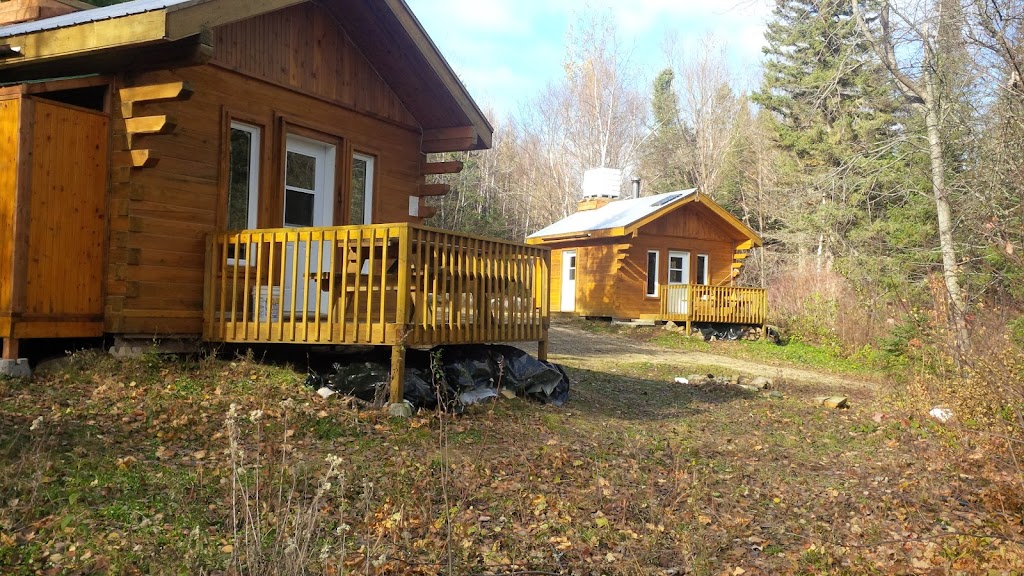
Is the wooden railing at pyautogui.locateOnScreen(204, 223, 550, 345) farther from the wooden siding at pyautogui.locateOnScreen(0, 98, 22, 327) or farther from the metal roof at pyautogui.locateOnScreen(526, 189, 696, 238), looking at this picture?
the metal roof at pyautogui.locateOnScreen(526, 189, 696, 238)

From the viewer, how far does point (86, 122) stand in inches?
349

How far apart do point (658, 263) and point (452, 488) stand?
874 inches

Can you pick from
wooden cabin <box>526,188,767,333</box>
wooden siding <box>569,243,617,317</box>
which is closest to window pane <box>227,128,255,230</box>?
wooden cabin <box>526,188,767,333</box>

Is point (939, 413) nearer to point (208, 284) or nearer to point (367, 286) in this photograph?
point (367, 286)

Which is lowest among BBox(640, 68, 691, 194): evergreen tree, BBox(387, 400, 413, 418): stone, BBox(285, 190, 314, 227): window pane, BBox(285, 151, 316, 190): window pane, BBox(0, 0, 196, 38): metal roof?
BBox(387, 400, 413, 418): stone

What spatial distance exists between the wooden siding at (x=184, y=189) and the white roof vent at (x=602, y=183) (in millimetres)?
22290

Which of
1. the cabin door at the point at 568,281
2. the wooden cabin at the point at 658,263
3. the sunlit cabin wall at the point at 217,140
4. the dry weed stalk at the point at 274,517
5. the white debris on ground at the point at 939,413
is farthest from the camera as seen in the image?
the cabin door at the point at 568,281

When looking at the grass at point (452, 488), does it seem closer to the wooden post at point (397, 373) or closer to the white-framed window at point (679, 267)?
the wooden post at point (397, 373)

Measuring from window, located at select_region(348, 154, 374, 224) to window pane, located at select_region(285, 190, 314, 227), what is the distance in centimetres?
69

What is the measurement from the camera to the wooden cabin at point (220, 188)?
8.34 meters

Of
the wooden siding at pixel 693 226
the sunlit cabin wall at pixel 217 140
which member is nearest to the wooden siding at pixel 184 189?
the sunlit cabin wall at pixel 217 140

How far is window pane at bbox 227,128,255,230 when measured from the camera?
33.4 feet

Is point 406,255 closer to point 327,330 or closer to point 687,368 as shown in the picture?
point 327,330

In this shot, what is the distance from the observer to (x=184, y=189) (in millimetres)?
9492
